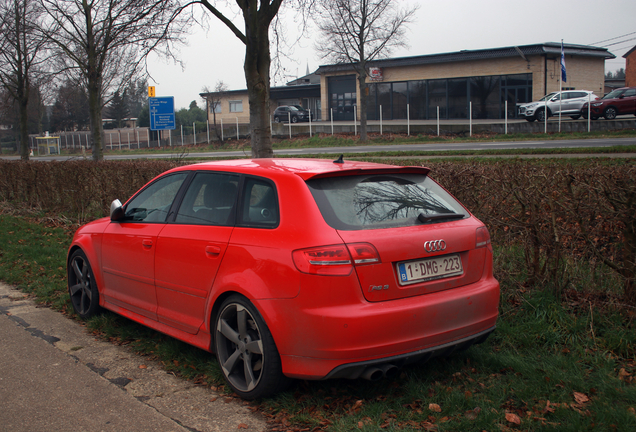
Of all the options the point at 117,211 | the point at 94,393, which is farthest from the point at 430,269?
the point at 117,211

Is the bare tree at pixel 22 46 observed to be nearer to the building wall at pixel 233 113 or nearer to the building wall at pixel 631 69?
the building wall at pixel 233 113

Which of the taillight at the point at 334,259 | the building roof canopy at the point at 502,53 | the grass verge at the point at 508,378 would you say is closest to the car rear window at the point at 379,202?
the taillight at the point at 334,259

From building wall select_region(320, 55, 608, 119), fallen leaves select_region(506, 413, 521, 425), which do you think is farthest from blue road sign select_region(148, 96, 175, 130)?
fallen leaves select_region(506, 413, 521, 425)

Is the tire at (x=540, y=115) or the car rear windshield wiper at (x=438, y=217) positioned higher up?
the tire at (x=540, y=115)

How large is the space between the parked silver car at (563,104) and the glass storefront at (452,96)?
808 cm

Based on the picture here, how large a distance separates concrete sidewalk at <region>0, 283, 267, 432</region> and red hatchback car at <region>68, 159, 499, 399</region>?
306 mm

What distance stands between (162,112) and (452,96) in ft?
76.4

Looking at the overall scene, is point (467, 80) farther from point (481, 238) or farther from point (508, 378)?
point (508, 378)

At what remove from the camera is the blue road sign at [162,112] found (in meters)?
35.2

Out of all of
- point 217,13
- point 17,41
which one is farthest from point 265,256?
point 17,41

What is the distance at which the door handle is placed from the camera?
12.9 ft

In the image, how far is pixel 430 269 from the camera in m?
3.60

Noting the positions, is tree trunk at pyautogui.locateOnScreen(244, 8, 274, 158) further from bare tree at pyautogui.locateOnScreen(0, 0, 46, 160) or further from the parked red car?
the parked red car

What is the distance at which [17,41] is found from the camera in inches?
866
